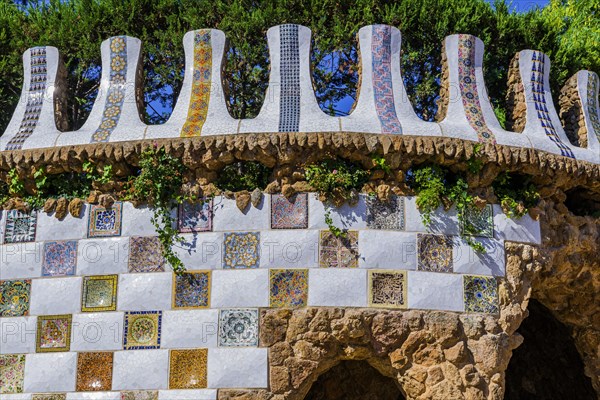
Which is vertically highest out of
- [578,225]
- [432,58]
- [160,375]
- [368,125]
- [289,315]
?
[432,58]

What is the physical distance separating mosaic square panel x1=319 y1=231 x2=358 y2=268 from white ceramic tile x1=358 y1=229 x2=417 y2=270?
0.21 feet

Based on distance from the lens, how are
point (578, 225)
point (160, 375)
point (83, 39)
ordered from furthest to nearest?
point (83, 39), point (578, 225), point (160, 375)

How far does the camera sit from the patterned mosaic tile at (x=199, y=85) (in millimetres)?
10273

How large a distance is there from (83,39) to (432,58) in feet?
17.6

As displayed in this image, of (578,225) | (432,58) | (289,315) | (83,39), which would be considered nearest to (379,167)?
(289,315)

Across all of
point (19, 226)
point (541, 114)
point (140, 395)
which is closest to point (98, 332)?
point (140, 395)

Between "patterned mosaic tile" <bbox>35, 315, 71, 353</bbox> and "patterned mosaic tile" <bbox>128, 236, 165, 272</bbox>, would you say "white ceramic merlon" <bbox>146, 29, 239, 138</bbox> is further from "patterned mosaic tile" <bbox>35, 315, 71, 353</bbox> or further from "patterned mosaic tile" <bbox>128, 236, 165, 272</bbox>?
"patterned mosaic tile" <bbox>35, 315, 71, 353</bbox>

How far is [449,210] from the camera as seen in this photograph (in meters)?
10.2

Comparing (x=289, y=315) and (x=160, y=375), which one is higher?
(x=289, y=315)

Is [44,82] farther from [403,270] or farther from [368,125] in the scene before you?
[403,270]

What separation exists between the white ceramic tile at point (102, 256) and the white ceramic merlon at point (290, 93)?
5.97 ft

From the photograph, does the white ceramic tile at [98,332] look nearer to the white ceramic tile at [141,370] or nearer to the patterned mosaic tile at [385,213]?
the white ceramic tile at [141,370]

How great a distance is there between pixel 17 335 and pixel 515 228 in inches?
220

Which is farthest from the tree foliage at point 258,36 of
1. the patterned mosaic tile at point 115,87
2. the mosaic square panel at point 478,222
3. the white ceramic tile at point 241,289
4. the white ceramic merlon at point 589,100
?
the white ceramic tile at point 241,289
